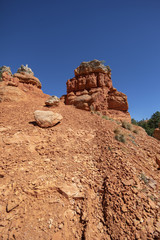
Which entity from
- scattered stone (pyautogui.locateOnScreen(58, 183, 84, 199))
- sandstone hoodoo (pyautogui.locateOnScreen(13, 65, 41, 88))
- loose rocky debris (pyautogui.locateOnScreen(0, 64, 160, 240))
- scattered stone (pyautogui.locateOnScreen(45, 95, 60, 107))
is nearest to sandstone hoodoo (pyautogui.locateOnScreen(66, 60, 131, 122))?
scattered stone (pyautogui.locateOnScreen(45, 95, 60, 107))

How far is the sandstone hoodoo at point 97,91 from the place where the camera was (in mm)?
12611

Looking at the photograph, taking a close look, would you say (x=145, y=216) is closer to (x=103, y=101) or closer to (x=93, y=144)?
(x=93, y=144)

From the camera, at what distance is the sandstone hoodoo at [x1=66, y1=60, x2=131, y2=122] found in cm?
1261

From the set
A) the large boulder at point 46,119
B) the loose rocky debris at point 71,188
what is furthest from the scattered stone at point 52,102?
the loose rocky debris at point 71,188

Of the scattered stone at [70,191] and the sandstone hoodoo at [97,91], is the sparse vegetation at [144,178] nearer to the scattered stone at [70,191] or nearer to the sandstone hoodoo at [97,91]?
the scattered stone at [70,191]

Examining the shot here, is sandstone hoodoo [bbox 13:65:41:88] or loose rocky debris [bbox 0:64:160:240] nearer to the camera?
loose rocky debris [bbox 0:64:160:240]

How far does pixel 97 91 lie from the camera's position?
1374 cm

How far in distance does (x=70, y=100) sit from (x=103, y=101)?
4852 millimetres

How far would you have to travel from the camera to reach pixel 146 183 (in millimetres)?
3117

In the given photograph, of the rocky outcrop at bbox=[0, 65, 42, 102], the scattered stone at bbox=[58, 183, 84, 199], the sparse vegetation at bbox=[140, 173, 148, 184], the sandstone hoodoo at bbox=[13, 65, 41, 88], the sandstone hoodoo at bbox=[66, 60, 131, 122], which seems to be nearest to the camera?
the scattered stone at bbox=[58, 183, 84, 199]

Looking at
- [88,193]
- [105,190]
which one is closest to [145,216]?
[105,190]

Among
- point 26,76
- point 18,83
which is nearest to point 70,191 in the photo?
point 18,83

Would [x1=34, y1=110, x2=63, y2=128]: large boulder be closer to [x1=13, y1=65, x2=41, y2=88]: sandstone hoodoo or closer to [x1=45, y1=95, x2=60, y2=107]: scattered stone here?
[x1=45, y1=95, x2=60, y2=107]: scattered stone

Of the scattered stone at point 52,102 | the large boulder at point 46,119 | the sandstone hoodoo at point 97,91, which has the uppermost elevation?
the sandstone hoodoo at point 97,91
